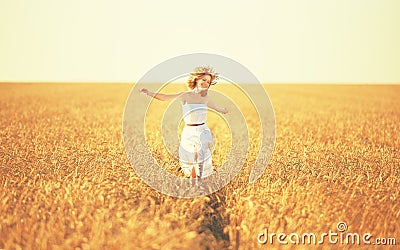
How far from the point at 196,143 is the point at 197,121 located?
33 cm

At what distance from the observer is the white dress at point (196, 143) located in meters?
5.72

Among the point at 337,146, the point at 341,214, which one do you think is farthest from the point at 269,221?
the point at 337,146

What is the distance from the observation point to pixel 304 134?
10.4 metres

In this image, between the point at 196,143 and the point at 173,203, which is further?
the point at 196,143

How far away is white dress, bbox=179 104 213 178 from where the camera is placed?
5724mm

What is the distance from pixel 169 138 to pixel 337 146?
12.8 ft

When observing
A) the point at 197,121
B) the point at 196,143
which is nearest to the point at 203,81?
the point at 197,121

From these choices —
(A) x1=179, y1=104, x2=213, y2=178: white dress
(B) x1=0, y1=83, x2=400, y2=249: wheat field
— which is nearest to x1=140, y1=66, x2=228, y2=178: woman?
(A) x1=179, y1=104, x2=213, y2=178: white dress

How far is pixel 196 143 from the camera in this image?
228 inches

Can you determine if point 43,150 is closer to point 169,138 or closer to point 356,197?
point 169,138

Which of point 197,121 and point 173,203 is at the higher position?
point 197,121

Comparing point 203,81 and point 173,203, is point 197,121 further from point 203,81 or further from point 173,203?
point 173,203

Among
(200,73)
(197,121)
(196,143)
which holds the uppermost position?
(200,73)

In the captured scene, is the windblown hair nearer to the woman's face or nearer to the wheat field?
the woman's face
